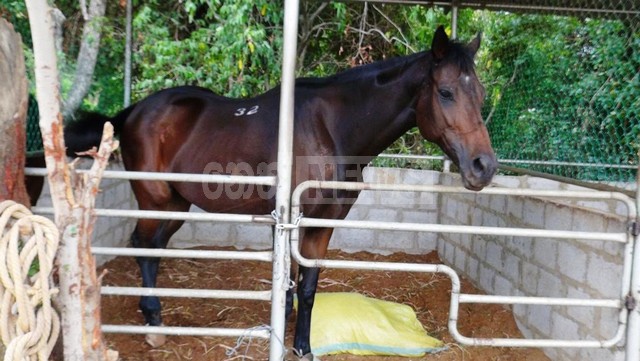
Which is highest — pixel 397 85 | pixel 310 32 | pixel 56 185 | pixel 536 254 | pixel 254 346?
pixel 310 32

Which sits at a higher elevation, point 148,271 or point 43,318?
point 43,318

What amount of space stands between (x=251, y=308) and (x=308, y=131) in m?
1.54

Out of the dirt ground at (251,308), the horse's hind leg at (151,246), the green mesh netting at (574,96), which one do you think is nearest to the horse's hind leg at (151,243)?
the horse's hind leg at (151,246)

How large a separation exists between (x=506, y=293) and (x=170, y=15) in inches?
192

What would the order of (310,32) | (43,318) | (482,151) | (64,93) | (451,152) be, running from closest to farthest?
1. (43,318)
2. (482,151)
3. (451,152)
4. (64,93)
5. (310,32)

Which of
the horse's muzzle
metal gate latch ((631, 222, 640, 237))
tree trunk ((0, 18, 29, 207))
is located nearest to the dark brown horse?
the horse's muzzle

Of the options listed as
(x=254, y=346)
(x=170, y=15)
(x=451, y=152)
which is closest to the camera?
(x=451, y=152)

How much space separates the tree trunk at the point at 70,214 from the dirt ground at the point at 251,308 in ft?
2.66

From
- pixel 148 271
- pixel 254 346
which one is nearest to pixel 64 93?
pixel 148 271

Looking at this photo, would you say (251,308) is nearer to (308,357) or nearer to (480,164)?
(308,357)

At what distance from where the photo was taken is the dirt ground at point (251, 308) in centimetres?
292

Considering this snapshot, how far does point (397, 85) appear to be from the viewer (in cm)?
→ 276

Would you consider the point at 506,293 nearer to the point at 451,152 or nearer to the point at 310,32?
the point at 451,152

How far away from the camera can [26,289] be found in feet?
3.94
